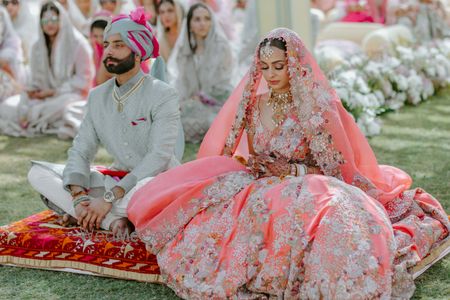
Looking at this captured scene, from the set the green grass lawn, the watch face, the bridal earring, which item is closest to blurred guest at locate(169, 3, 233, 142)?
the bridal earring

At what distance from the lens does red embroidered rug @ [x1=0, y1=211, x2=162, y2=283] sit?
4.62 meters

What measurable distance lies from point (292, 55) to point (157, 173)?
100cm

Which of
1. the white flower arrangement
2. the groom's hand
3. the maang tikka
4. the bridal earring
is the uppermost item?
the maang tikka

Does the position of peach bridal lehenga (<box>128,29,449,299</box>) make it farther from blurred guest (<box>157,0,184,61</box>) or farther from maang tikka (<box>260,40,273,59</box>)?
blurred guest (<box>157,0,184,61</box>)

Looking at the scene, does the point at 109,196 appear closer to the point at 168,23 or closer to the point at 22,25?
the point at 168,23

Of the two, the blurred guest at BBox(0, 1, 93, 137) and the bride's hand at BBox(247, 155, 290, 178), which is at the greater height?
the bride's hand at BBox(247, 155, 290, 178)

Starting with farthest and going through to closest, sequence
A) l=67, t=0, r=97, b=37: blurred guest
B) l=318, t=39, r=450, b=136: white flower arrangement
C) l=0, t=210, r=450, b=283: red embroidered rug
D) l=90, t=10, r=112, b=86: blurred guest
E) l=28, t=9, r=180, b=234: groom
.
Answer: l=67, t=0, r=97, b=37: blurred guest → l=318, t=39, r=450, b=136: white flower arrangement → l=90, t=10, r=112, b=86: blurred guest → l=28, t=9, r=180, b=234: groom → l=0, t=210, r=450, b=283: red embroidered rug

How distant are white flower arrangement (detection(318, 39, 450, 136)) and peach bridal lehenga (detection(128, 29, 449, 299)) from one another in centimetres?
300

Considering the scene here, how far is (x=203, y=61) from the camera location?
27.4 ft

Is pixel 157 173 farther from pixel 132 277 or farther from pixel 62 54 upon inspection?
pixel 62 54

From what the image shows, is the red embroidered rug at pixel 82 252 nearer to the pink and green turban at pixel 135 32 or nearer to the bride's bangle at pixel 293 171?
the bride's bangle at pixel 293 171

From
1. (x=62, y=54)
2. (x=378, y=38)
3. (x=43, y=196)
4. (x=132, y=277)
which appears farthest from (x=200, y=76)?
(x=132, y=277)

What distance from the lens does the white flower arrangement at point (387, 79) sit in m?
8.11

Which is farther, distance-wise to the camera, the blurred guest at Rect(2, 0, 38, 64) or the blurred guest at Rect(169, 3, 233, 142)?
the blurred guest at Rect(2, 0, 38, 64)
